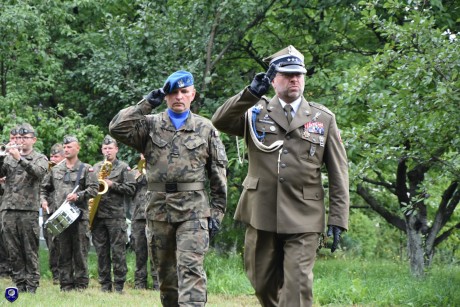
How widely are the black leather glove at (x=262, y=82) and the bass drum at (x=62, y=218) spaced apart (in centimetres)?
629

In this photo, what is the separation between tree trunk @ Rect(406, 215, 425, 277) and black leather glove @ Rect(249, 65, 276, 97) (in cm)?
927

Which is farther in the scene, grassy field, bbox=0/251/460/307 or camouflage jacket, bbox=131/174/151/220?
camouflage jacket, bbox=131/174/151/220

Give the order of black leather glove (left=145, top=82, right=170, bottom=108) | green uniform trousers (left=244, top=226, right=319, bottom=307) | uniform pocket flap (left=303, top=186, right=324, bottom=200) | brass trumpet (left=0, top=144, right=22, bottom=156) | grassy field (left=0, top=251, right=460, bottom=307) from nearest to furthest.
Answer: green uniform trousers (left=244, top=226, right=319, bottom=307) → uniform pocket flap (left=303, top=186, right=324, bottom=200) → black leather glove (left=145, top=82, right=170, bottom=108) → brass trumpet (left=0, top=144, right=22, bottom=156) → grassy field (left=0, top=251, right=460, bottom=307)

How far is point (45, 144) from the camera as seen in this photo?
18.9 metres

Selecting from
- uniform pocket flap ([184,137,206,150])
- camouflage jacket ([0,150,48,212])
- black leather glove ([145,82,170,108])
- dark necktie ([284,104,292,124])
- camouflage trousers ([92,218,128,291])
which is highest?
black leather glove ([145,82,170,108])

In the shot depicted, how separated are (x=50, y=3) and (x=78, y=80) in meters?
1.70

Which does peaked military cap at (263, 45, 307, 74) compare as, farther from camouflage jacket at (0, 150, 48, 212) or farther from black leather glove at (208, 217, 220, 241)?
camouflage jacket at (0, 150, 48, 212)

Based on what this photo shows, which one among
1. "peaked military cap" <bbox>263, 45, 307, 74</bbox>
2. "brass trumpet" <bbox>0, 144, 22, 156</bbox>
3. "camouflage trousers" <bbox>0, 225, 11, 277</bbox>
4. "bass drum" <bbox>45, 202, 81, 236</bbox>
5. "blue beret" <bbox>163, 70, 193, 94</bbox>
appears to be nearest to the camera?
"peaked military cap" <bbox>263, 45, 307, 74</bbox>

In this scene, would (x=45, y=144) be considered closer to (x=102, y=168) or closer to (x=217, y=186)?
(x=102, y=168)

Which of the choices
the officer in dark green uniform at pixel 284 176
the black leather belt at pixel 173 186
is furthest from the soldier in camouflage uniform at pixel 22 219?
the officer in dark green uniform at pixel 284 176

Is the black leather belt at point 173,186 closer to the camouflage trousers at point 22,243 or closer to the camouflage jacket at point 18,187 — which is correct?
the camouflage jacket at point 18,187

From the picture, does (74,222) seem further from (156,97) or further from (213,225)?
(156,97)

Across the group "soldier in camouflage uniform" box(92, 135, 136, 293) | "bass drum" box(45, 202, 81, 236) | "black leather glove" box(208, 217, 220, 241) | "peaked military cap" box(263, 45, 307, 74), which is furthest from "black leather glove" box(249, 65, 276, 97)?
"soldier in camouflage uniform" box(92, 135, 136, 293)

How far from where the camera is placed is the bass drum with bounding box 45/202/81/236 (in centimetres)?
1276
